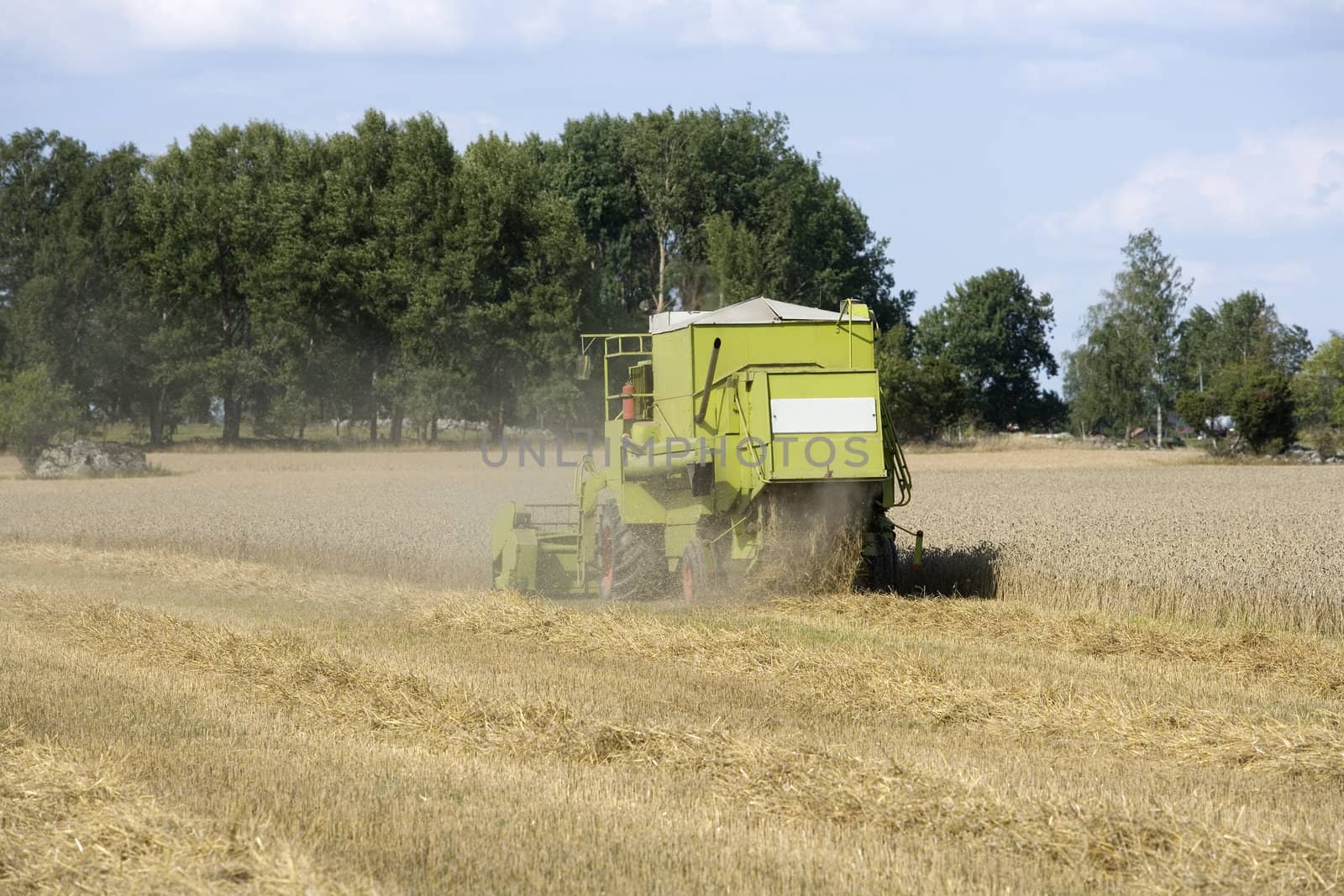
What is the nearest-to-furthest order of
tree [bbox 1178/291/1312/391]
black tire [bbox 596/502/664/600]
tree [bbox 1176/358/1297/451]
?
1. black tire [bbox 596/502/664/600]
2. tree [bbox 1176/358/1297/451]
3. tree [bbox 1178/291/1312/391]

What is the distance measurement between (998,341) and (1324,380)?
22598 mm

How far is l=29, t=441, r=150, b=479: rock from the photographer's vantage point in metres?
38.1

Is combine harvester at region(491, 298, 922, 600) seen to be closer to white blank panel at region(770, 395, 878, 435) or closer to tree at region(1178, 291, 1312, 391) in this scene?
white blank panel at region(770, 395, 878, 435)

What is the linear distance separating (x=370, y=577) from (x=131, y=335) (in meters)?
41.4

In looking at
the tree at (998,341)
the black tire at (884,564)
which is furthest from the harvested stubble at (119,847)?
the tree at (998,341)

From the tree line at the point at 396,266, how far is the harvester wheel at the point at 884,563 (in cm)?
3707

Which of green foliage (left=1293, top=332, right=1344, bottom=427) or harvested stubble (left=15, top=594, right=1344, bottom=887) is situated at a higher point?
green foliage (left=1293, top=332, right=1344, bottom=427)

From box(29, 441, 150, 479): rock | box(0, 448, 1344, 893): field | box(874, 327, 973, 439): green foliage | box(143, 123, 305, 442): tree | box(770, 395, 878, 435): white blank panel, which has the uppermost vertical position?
box(143, 123, 305, 442): tree

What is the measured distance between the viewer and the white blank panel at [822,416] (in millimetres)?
12414

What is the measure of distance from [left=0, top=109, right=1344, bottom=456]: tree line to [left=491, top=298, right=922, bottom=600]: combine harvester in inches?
1418

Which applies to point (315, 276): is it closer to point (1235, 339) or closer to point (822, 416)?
point (822, 416)

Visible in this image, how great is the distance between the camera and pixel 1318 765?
21.7 ft

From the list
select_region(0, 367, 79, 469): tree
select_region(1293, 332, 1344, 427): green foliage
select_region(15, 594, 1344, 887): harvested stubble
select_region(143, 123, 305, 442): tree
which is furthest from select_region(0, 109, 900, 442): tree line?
select_region(15, 594, 1344, 887): harvested stubble

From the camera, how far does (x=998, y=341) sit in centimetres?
8338
